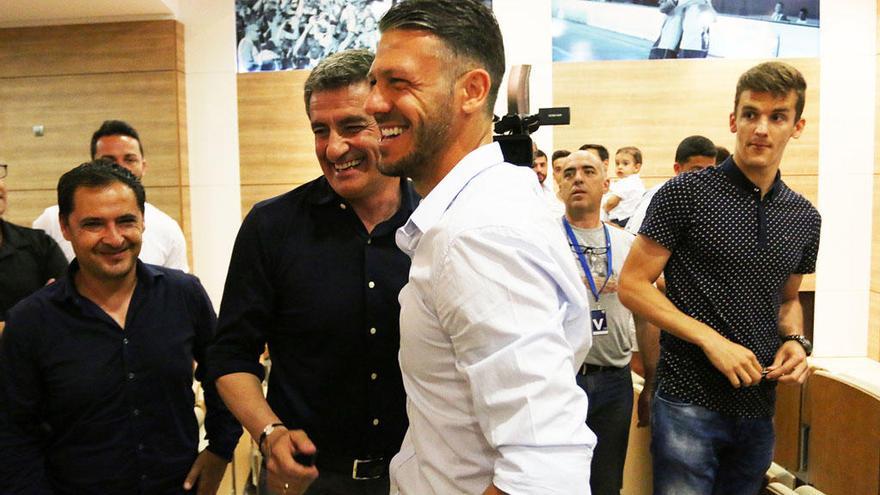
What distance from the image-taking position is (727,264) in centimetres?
190

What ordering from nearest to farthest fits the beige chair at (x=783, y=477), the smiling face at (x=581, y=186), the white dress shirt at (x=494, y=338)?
the white dress shirt at (x=494, y=338)
the beige chair at (x=783, y=477)
the smiling face at (x=581, y=186)

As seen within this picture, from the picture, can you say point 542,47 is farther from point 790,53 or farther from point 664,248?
point 664,248

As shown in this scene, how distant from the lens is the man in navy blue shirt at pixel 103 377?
1.73m

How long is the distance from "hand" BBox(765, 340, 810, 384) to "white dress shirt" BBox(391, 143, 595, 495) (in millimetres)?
1101

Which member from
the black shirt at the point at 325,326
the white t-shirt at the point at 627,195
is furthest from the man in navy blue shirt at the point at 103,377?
the white t-shirt at the point at 627,195

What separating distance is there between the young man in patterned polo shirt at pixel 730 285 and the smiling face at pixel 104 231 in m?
1.34

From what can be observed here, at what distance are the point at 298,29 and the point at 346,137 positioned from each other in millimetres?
5321

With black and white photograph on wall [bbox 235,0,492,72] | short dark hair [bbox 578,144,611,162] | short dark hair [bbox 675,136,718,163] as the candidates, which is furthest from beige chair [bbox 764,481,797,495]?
black and white photograph on wall [bbox 235,0,492,72]

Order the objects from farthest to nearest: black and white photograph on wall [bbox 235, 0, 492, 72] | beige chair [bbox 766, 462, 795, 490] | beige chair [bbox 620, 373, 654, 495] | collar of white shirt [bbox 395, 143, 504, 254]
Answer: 1. black and white photograph on wall [bbox 235, 0, 492, 72]
2. beige chair [bbox 620, 373, 654, 495]
3. beige chair [bbox 766, 462, 795, 490]
4. collar of white shirt [bbox 395, 143, 504, 254]

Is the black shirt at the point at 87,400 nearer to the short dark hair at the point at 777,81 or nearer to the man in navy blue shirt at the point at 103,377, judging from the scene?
the man in navy blue shirt at the point at 103,377

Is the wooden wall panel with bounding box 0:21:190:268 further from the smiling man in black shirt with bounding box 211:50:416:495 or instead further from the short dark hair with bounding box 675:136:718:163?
the smiling man in black shirt with bounding box 211:50:416:495

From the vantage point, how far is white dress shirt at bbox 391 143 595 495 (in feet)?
2.86

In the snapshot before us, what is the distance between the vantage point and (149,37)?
249 inches

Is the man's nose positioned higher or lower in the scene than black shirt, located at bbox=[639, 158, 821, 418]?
higher
